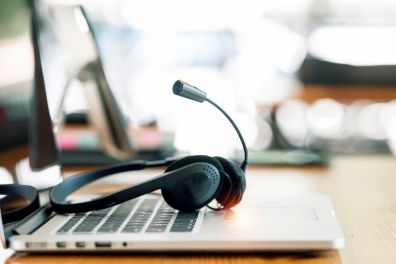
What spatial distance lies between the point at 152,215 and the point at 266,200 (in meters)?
0.15

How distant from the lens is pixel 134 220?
1.97 ft

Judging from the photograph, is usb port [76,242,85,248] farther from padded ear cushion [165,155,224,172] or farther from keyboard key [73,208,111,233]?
padded ear cushion [165,155,224,172]

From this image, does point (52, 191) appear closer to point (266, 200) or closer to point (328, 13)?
point (266, 200)

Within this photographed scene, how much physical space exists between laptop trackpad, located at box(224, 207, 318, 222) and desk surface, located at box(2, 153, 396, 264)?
47 millimetres

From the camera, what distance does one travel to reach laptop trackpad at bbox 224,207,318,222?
1.96 feet

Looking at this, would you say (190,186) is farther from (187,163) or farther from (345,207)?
(345,207)

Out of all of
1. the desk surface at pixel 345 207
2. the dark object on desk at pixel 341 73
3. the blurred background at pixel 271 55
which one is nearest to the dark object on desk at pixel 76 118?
the desk surface at pixel 345 207

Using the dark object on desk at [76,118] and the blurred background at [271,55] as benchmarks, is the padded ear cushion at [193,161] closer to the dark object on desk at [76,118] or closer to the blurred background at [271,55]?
the dark object on desk at [76,118]

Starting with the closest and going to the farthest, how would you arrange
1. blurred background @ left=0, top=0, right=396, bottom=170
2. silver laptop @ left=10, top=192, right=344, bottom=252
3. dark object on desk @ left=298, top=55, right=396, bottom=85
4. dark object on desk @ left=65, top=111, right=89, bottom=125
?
1. silver laptop @ left=10, top=192, right=344, bottom=252
2. dark object on desk @ left=65, top=111, right=89, bottom=125
3. blurred background @ left=0, top=0, right=396, bottom=170
4. dark object on desk @ left=298, top=55, right=396, bottom=85

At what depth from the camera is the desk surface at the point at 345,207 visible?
0.53m

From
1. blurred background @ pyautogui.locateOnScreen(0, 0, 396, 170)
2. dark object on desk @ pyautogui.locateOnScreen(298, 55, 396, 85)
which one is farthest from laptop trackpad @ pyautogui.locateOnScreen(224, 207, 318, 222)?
dark object on desk @ pyautogui.locateOnScreen(298, 55, 396, 85)

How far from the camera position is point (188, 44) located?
225 centimetres

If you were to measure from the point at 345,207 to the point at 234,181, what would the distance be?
196mm

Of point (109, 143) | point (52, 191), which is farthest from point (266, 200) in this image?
point (109, 143)
